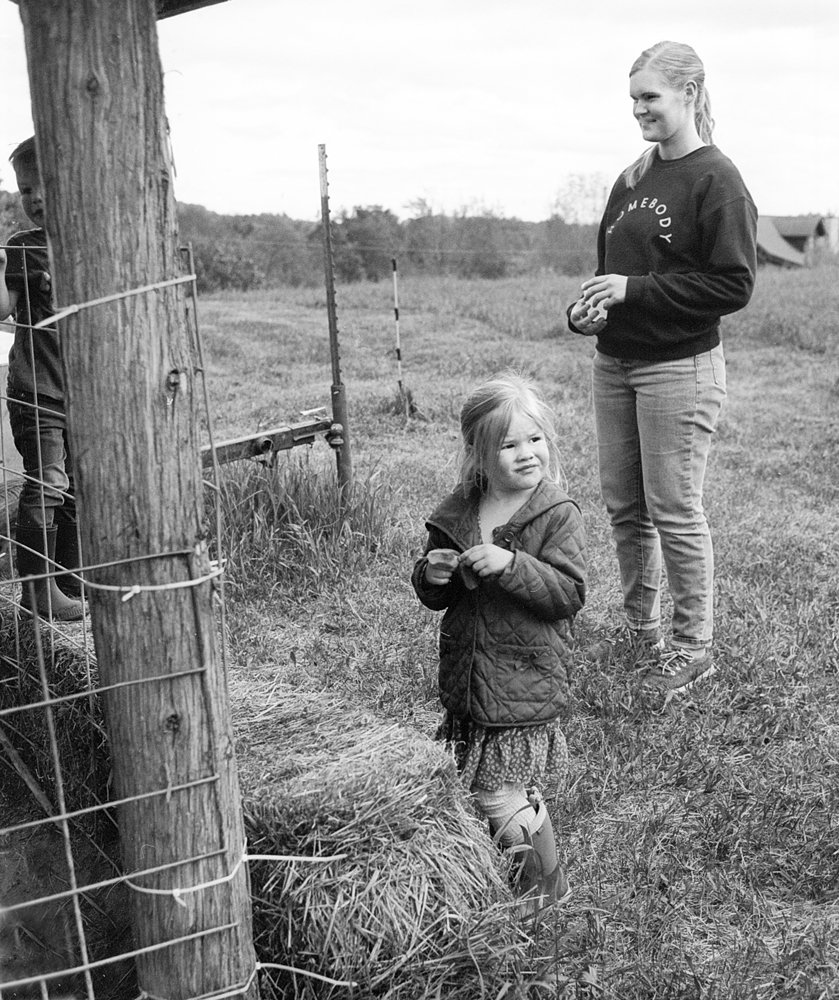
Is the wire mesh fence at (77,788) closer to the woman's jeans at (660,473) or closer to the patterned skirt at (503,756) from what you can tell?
the patterned skirt at (503,756)

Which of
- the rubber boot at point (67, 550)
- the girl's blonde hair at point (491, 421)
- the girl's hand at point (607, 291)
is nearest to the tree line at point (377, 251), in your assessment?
the rubber boot at point (67, 550)

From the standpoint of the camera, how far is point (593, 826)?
9.57 ft

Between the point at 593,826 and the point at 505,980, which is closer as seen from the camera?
the point at 505,980

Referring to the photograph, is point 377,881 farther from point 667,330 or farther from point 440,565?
point 667,330

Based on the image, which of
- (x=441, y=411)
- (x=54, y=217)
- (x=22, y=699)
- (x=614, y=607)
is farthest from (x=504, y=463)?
(x=441, y=411)

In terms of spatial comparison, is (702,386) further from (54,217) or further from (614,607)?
(54,217)

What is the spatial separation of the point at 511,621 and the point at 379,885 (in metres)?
0.67

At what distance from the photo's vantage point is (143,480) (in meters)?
1.83

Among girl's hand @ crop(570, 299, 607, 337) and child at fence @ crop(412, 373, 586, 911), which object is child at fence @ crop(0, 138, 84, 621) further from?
girl's hand @ crop(570, 299, 607, 337)

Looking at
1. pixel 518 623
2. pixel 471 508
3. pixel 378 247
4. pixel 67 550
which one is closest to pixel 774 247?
pixel 378 247

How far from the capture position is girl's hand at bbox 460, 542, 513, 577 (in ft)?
7.84

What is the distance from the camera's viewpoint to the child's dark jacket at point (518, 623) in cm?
247

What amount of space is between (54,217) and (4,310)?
5.89 feet

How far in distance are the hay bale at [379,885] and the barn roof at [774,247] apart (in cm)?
4083
